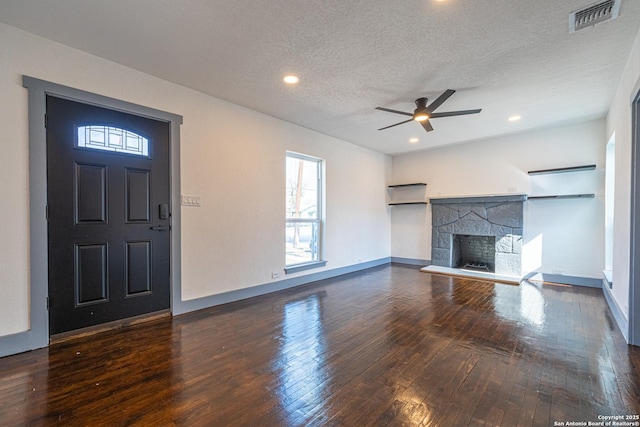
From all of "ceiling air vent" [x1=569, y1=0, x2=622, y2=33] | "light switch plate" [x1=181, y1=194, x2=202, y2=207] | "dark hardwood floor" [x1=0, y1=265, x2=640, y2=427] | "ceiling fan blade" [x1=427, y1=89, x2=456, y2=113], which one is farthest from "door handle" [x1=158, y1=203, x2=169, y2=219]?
"ceiling air vent" [x1=569, y1=0, x2=622, y2=33]

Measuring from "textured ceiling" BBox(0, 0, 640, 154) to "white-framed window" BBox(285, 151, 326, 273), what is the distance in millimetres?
1283

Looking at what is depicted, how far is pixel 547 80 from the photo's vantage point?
3260 mm

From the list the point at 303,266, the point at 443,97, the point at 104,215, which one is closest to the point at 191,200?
the point at 104,215

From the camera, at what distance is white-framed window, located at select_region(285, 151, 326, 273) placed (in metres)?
4.88

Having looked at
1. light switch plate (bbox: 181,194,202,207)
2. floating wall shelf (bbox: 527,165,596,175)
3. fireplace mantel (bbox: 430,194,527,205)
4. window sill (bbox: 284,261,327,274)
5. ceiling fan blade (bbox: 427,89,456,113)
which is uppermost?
ceiling fan blade (bbox: 427,89,456,113)

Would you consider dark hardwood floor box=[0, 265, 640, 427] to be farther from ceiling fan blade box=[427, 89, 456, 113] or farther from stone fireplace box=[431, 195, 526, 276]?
ceiling fan blade box=[427, 89, 456, 113]

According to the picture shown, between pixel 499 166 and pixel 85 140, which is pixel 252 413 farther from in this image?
pixel 499 166

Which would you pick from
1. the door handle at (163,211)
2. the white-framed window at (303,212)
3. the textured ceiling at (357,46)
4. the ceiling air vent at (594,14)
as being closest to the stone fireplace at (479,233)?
the textured ceiling at (357,46)

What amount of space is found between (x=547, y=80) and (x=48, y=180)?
5.28m

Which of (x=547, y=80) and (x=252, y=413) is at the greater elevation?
(x=547, y=80)

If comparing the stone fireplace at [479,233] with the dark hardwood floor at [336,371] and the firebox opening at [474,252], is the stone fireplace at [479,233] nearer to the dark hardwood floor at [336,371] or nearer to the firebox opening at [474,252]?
the firebox opening at [474,252]

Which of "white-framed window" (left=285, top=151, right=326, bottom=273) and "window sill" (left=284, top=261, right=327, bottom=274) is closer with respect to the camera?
"window sill" (left=284, top=261, right=327, bottom=274)

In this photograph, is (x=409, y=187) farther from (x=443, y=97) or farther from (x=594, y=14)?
(x=594, y=14)

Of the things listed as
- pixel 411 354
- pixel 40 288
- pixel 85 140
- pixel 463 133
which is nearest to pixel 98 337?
pixel 40 288
